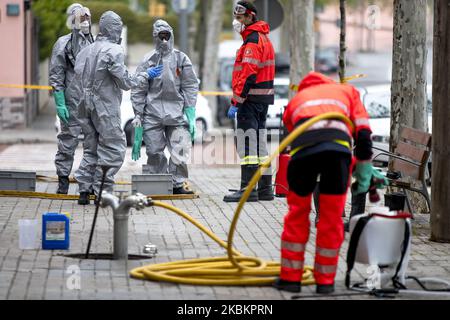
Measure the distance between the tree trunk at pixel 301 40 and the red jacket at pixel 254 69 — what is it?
9.75 m

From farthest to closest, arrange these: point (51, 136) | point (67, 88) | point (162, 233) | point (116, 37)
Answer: point (51, 136)
point (67, 88)
point (116, 37)
point (162, 233)

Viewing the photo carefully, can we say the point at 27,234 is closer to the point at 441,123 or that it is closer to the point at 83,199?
the point at 83,199

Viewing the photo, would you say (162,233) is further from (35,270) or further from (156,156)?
(156,156)

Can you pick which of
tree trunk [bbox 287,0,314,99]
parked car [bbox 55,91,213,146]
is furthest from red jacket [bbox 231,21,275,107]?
parked car [bbox 55,91,213,146]

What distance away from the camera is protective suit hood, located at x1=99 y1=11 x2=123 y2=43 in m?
13.0

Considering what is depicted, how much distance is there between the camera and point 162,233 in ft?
37.2

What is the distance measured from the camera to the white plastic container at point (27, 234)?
10.1 meters

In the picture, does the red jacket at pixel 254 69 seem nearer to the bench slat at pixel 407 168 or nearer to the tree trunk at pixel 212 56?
the bench slat at pixel 407 168

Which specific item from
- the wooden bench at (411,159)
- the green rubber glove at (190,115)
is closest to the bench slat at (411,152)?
the wooden bench at (411,159)

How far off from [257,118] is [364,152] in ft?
17.1

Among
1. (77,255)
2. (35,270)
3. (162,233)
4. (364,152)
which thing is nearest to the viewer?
(364,152)

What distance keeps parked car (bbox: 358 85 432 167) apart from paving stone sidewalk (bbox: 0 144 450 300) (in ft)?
17.2

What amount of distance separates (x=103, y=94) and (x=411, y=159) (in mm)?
3306
